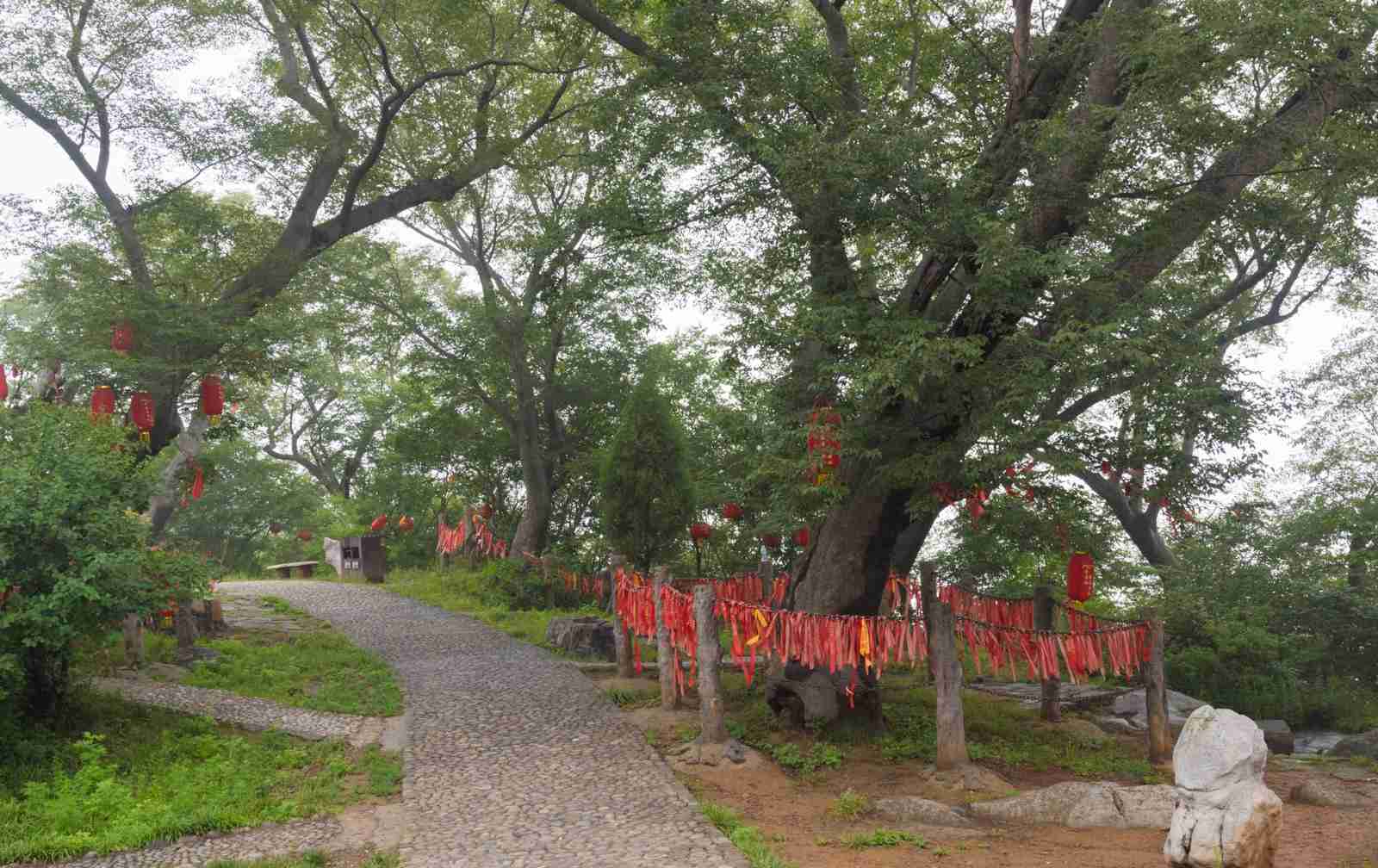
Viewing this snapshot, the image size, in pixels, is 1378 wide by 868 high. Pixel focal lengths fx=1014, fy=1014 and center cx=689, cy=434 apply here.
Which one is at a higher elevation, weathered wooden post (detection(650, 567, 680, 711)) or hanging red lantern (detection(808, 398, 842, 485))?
hanging red lantern (detection(808, 398, 842, 485))

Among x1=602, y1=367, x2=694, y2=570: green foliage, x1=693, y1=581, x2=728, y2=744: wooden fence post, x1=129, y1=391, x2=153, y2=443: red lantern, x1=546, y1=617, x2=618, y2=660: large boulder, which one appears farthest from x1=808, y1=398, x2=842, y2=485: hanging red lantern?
x1=129, y1=391, x2=153, y2=443: red lantern

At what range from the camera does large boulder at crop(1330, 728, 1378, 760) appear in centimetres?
1216

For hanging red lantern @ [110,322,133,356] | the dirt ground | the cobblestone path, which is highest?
hanging red lantern @ [110,322,133,356]

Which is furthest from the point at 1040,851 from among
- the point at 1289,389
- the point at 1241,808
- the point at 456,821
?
the point at 1289,389

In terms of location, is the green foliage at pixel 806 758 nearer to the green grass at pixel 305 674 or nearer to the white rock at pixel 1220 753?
the white rock at pixel 1220 753

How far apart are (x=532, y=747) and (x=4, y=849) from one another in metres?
4.42

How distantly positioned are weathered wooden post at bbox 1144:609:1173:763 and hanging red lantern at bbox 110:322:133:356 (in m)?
12.9

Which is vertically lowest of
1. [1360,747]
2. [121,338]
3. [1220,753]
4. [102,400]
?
[1360,747]

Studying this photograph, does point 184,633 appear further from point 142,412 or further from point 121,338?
point 121,338

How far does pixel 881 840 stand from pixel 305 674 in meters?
8.84

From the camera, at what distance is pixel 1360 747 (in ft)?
40.4

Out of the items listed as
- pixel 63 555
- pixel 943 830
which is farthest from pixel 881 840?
pixel 63 555

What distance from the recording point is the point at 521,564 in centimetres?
2161

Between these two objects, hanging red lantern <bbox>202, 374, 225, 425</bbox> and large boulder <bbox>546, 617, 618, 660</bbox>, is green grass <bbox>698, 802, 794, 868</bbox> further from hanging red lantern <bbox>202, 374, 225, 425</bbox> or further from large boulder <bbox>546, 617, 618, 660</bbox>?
hanging red lantern <bbox>202, 374, 225, 425</bbox>
